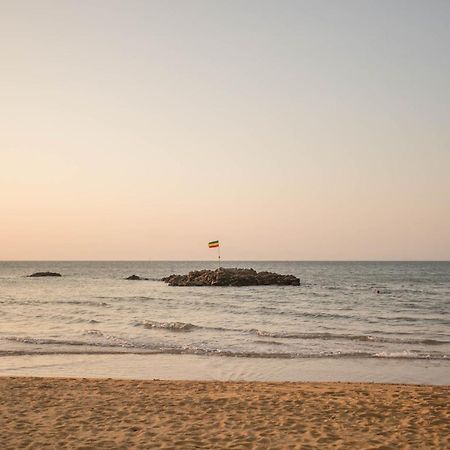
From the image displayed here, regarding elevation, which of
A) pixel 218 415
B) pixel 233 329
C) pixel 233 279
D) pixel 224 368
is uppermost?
pixel 218 415

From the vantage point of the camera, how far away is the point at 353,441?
822 cm

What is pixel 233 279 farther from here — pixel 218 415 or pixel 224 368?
pixel 218 415

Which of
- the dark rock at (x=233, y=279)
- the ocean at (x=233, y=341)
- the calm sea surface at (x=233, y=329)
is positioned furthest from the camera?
the dark rock at (x=233, y=279)

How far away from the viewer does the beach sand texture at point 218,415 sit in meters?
8.20

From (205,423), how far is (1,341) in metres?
13.9

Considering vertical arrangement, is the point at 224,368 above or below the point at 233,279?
below

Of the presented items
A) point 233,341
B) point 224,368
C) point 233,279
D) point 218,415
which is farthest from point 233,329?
point 233,279

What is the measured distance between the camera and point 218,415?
9.83m

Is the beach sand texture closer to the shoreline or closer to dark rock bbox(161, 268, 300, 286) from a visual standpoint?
the shoreline

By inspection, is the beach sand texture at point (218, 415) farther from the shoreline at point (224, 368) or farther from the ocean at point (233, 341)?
the ocean at point (233, 341)

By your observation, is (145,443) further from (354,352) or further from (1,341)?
(1,341)

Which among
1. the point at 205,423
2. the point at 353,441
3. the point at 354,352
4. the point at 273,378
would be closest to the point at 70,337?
the point at 273,378

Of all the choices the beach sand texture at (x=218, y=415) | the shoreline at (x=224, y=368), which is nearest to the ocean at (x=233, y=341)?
the shoreline at (x=224, y=368)

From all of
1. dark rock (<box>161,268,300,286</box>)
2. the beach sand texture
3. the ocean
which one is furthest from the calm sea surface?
dark rock (<box>161,268,300,286</box>)
